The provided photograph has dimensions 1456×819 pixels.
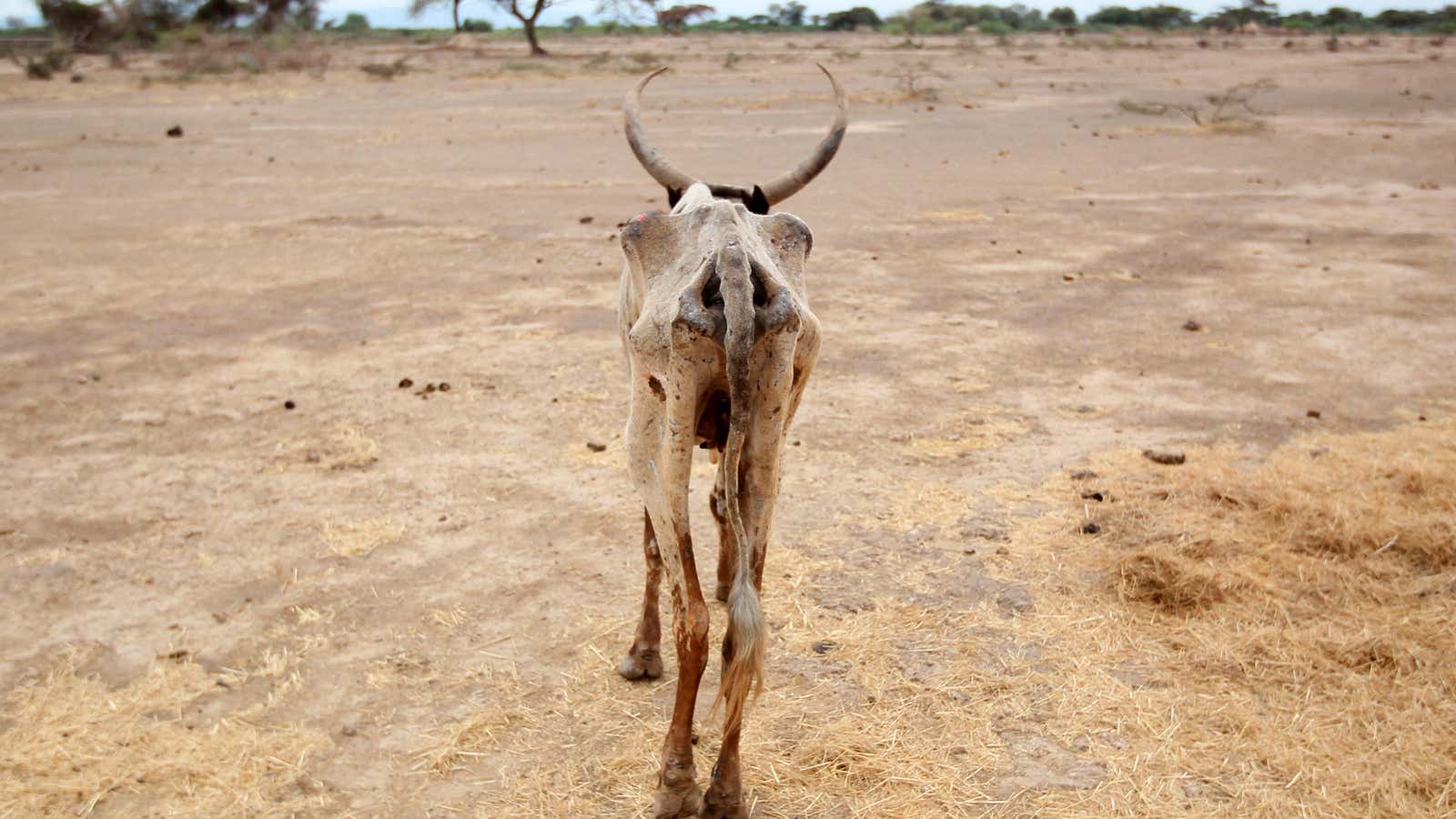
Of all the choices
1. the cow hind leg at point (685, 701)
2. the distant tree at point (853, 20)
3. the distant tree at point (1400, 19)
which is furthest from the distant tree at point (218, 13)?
the distant tree at point (1400, 19)

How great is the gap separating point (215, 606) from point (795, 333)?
2.97 m

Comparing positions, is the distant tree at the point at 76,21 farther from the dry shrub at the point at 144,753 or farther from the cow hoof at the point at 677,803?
the cow hoof at the point at 677,803

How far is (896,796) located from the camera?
3395mm


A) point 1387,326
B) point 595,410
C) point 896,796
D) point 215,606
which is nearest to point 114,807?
point 215,606

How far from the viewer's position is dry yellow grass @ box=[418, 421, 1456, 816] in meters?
3.39

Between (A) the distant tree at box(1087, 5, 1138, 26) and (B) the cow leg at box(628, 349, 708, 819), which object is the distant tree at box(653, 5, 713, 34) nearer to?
(A) the distant tree at box(1087, 5, 1138, 26)

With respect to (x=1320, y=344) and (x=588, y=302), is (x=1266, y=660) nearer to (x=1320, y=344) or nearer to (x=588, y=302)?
(x=1320, y=344)

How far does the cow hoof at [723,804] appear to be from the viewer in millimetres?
3285

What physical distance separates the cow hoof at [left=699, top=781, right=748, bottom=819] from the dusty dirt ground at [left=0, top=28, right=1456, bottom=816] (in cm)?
17

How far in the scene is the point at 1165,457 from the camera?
18.8 ft

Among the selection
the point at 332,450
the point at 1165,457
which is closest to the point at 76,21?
the point at 332,450

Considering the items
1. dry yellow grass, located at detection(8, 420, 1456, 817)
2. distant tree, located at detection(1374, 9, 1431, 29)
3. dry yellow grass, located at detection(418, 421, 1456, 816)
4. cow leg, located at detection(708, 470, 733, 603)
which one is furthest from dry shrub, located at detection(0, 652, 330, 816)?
distant tree, located at detection(1374, 9, 1431, 29)

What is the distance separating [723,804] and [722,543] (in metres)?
1.34

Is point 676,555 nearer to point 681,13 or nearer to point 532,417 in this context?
point 532,417
